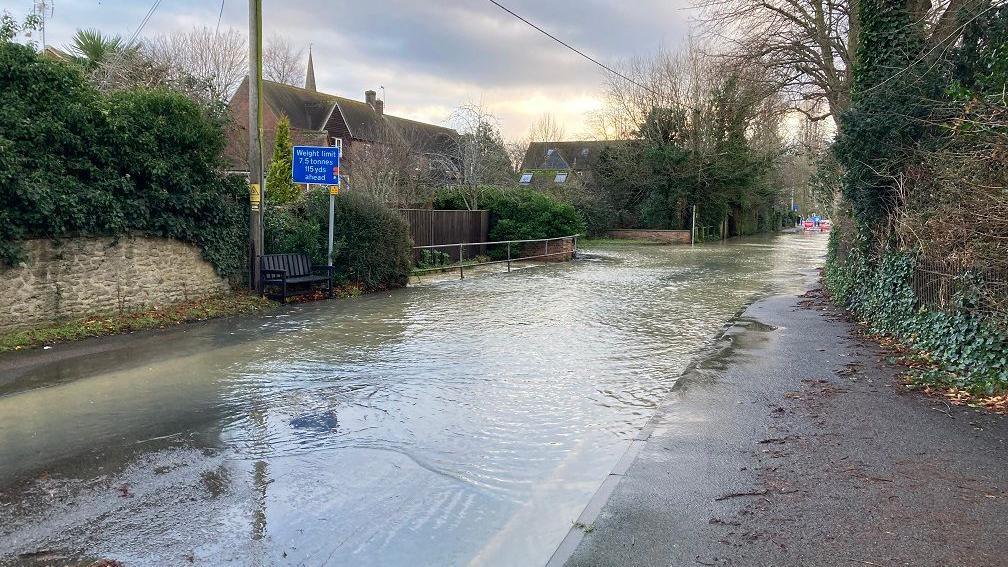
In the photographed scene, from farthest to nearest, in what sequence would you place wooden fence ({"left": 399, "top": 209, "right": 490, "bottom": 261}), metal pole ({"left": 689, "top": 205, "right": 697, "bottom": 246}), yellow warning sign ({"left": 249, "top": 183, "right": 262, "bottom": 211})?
metal pole ({"left": 689, "top": 205, "right": 697, "bottom": 246}), wooden fence ({"left": 399, "top": 209, "right": 490, "bottom": 261}), yellow warning sign ({"left": 249, "top": 183, "right": 262, "bottom": 211})

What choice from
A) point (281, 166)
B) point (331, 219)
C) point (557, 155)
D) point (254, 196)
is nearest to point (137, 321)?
point (254, 196)

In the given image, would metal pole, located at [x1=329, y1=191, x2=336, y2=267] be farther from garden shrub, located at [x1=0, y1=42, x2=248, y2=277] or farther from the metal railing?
the metal railing

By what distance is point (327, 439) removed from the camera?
5.67 m

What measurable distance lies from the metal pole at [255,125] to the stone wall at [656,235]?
3080cm

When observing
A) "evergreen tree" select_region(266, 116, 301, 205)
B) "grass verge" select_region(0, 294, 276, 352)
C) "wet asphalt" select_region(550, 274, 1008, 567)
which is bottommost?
"wet asphalt" select_region(550, 274, 1008, 567)

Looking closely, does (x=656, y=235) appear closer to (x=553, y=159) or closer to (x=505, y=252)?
(x=505, y=252)

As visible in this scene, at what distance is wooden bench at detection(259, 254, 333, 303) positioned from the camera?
42.9 ft

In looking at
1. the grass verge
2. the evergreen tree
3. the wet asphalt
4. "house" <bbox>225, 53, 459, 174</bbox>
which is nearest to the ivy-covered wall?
the wet asphalt

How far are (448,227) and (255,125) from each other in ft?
33.9

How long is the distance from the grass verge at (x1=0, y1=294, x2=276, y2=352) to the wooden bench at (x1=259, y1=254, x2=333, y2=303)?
0.43m

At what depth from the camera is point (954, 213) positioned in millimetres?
7156

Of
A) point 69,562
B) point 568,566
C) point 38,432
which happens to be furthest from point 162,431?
point 568,566

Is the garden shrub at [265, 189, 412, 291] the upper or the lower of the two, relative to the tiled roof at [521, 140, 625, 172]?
lower

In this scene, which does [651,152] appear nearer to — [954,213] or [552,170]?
[552,170]
